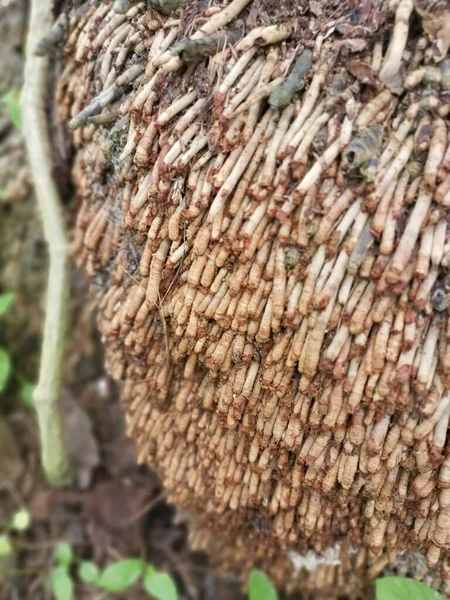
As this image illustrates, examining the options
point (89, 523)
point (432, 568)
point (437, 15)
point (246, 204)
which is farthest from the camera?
point (89, 523)

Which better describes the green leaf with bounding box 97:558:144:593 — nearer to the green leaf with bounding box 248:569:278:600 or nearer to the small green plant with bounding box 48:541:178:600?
the small green plant with bounding box 48:541:178:600

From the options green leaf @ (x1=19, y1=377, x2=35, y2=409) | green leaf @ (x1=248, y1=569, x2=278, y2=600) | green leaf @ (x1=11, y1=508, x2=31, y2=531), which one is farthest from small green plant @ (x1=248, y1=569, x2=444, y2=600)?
green leaf @ (x1=19, y1=377, x2=35, y2=409)

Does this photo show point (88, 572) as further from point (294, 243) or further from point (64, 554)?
point (294, 243)

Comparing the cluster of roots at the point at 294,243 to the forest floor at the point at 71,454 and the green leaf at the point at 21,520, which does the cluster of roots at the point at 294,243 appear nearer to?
the forest floor at the point at 71,454

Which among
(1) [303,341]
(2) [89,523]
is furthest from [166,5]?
(2) [89,523]

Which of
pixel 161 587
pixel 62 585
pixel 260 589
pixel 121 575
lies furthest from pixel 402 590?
pixel 62 585

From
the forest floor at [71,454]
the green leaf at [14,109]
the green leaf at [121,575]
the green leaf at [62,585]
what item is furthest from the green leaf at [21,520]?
the green leaf at [14,109]

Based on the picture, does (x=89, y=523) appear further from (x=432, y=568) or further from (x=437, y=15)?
(x=437, y=15)
